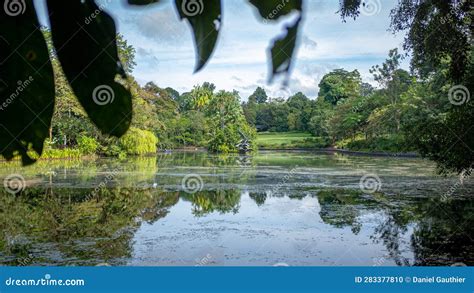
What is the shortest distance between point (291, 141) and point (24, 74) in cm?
3540

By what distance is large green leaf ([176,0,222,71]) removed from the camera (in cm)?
32

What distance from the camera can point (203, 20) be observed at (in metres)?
0.34

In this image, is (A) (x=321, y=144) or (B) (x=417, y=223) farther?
(A) (x=321, y=144)

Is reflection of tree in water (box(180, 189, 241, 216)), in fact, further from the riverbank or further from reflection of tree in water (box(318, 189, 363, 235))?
the riverbank

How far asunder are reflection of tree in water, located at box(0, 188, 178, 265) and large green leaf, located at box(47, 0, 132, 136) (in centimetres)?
506

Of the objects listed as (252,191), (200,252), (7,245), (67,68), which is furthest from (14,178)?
(67,68)

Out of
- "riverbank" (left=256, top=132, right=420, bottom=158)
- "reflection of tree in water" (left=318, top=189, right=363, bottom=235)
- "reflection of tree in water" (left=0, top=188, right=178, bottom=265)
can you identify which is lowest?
"reflection of tree in water" (left=0, top=188, right=178, bottom=265)

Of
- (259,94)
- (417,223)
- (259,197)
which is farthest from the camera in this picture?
(259,197)

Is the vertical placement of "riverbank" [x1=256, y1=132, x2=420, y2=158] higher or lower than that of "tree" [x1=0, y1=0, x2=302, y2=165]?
higher

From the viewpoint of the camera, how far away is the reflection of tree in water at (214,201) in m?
8.22

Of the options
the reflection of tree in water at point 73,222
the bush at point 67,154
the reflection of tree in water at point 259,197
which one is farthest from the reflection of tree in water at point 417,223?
the bush at point 67,154

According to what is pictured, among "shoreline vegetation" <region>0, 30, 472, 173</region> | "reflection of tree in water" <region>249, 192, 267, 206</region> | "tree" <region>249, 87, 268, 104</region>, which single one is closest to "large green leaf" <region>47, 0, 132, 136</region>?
"tree" <region>249, 87, 268, 104</region>

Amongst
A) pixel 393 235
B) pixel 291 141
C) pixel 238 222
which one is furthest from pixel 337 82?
pixel 291 141

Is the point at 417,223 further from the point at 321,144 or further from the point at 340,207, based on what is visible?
the point at 321,144
